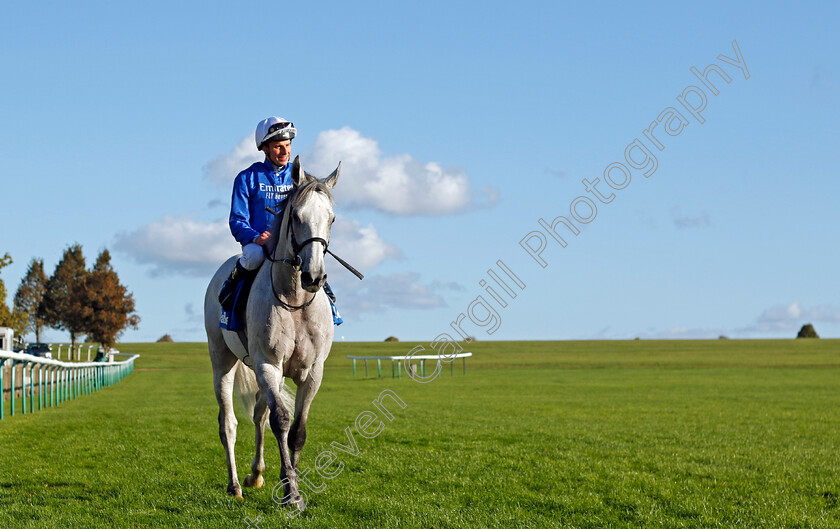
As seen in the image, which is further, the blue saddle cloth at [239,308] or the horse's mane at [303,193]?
the blue saddle cloth at [239,308]

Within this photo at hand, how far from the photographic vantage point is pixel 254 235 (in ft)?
21.8

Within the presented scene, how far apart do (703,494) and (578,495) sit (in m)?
1.18

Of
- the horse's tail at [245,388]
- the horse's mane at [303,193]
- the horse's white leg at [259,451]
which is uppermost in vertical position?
the horse's mane at [303,193]

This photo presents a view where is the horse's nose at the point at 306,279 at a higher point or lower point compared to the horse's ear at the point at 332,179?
lower

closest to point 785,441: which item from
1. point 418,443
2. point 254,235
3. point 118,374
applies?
point 418,443

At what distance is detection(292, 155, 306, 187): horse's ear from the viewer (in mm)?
Answer: 6000

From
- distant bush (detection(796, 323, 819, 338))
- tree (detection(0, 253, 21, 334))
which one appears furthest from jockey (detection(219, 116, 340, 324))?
distant bush (detection(796, 323, 819, 338))

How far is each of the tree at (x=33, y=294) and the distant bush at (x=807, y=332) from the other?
98.2 metres

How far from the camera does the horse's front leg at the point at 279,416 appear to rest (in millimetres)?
6168

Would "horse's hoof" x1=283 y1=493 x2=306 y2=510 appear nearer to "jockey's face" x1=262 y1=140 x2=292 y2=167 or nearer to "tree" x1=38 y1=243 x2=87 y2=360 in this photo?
"jockey's face" x1=262 y1=140 x2=292 y2=167

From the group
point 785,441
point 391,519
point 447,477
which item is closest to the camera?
point 391,519

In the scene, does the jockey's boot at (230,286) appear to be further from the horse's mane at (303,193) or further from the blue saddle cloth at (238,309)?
the horse's mane at (303,193)

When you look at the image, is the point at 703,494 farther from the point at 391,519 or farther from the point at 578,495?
the point at 391,519

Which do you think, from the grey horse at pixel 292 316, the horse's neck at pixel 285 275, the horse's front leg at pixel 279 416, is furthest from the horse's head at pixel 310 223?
the horse's front leg at pixel 279 416
